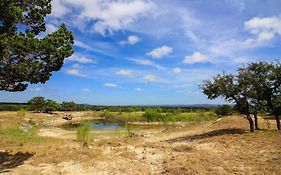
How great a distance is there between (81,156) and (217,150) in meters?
7.77

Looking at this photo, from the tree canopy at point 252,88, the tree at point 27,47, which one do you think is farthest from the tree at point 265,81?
the tree at point 27,47

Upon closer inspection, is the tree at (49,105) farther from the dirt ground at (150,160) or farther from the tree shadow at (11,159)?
the tree shadow at (11,159)

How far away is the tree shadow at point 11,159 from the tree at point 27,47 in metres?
3.57

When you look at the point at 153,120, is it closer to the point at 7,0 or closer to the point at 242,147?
the point at 242,147

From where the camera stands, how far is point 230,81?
26.9 m

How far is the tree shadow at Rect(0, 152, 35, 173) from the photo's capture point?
623 inches

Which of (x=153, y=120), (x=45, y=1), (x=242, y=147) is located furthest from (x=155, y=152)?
(x=153, y=120)

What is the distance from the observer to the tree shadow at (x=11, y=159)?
15817 millimetres

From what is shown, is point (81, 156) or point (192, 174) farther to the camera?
point (81, 156)

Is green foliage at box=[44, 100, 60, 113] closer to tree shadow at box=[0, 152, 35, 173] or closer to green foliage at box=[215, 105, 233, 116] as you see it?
green foliage at box=[215, 105, 233, 116]

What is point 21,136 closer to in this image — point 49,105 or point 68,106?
point 49,105

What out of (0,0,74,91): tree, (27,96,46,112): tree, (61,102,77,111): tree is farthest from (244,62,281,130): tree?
(61,102,77,111): tree

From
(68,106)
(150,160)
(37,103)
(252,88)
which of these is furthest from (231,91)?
(68,106)

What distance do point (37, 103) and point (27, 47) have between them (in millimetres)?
66586
